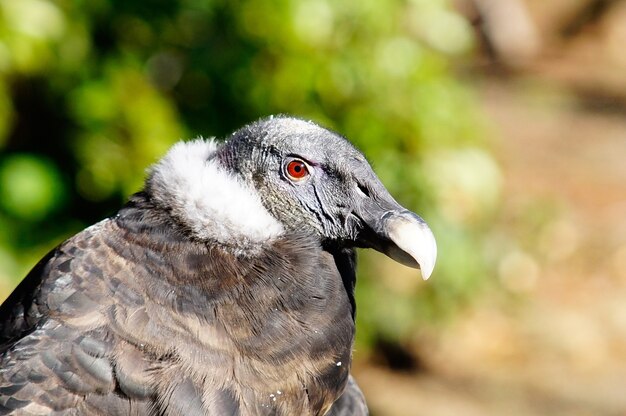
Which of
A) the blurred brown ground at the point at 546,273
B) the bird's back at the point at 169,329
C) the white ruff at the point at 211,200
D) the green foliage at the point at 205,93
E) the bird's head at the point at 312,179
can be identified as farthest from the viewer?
the blurred brown ground at the point at 546,273

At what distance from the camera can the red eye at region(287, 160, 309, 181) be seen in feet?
8.66

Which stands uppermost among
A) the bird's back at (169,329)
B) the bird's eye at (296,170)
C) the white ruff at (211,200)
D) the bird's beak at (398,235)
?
the bird's eye at (296,170)

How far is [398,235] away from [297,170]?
0.37 meters

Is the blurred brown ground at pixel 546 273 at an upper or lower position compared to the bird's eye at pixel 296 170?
upper

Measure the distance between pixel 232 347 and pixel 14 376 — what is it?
530mm

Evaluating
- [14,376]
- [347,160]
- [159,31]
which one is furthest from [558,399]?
[14,376]

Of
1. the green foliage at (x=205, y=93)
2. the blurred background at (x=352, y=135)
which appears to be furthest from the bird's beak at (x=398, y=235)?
the green foliage at (x=205, y=93)

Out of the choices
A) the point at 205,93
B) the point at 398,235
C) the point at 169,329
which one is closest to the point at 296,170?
the point at 398,235

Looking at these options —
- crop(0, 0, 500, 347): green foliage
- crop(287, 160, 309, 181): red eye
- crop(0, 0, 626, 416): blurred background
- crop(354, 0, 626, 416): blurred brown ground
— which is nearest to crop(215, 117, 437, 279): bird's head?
crop(287, 160, 309, 181): red eye

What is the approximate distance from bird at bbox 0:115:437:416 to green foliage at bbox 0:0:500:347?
1.79 m

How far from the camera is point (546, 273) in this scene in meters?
7.33

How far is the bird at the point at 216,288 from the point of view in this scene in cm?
235

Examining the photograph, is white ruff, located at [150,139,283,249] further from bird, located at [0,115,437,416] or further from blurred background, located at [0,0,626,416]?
blurred background, located at [0,0,626,416]

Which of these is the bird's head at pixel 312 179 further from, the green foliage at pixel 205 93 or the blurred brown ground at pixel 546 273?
the blurred brown ground at pixel 546 273
